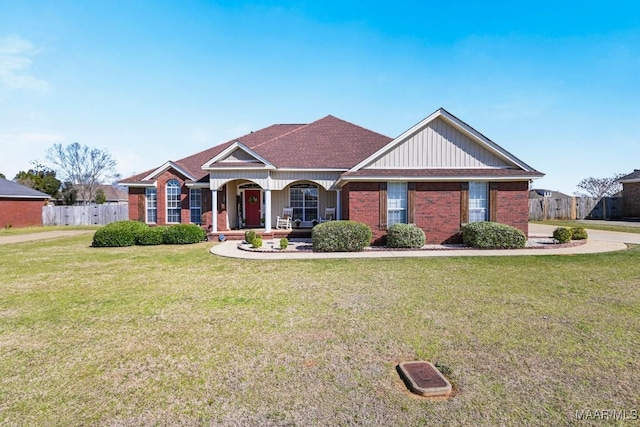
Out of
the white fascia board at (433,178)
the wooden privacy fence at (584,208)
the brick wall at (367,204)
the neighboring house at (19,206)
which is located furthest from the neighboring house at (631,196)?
the neighboring house at (19,206)

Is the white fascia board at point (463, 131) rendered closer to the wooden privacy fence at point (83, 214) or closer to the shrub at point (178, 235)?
the shrub at point (178, 235)

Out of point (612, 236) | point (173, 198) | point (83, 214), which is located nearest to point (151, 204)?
point (173, 198)

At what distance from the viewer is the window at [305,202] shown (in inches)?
785

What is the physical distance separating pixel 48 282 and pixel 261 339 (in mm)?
7161

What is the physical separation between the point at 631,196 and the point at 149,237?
3957 centimetres

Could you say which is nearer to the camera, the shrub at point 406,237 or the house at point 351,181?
the shrub at point 406,237

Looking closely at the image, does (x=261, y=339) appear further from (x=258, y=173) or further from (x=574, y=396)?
(x=258, y=173)

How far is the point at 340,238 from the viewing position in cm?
1315

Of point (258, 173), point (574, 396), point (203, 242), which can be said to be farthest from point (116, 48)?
point (574, 396)

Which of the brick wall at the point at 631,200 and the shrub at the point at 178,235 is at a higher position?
the brick wall at the point at 631,200

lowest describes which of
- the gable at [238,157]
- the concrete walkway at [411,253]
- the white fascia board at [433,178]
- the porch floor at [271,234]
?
the concrete walkway at [411,253]

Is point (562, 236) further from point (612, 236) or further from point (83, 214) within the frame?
point (83, 214)

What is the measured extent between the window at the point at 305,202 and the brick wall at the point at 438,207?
5.37 m

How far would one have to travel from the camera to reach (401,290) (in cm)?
759
